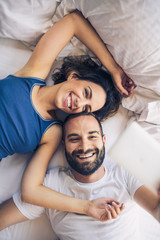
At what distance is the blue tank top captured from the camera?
0.91 m

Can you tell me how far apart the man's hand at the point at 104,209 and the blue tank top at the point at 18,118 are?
0.40m

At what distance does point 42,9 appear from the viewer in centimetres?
99

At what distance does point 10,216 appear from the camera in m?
0.89

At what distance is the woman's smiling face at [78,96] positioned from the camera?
0.89 metres

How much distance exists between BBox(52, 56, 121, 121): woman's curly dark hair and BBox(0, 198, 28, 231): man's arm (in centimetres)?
61

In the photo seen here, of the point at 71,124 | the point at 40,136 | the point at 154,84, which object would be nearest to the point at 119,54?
the point at 154,84

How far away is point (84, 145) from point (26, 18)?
70cm

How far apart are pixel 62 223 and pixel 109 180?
29 cm

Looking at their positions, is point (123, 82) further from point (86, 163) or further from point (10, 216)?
point (10, 216)

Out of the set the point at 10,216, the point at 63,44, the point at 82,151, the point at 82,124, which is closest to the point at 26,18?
the point at 63,44

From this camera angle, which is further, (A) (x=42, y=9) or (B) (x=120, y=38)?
(A) (x=42, y=9)

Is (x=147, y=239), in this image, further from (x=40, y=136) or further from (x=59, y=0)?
(x=59, y=0)

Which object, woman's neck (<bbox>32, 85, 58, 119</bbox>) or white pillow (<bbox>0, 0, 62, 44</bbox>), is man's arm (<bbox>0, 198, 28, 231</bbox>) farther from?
white pillow (<bbox>0, 0, 62, 44</bbox>)

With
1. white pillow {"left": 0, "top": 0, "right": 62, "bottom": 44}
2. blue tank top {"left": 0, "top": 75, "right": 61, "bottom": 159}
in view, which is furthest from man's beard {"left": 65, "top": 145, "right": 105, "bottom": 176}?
white pillow {"left": 0, "top": 0, "right": 62, "bottom": 44}
